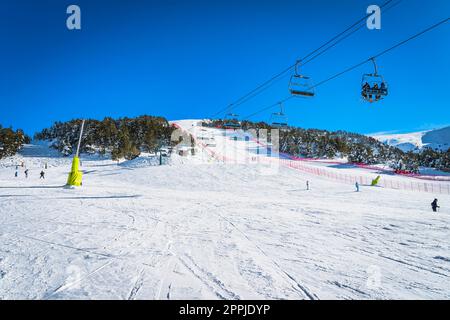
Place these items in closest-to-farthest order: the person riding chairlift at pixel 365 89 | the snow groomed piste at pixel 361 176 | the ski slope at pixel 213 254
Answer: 1. the ski slope at pixel 213 254
2. the person riding chairlift at pixel 365 89
3. the snow groomed piste at pixel 361 176

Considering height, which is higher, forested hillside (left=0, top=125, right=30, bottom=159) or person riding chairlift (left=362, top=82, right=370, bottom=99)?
forested hillside (left=0, top=125, right=30, bottom=159)

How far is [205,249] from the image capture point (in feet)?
21.8

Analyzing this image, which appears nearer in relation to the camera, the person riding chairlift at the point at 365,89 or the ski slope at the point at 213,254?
the ski slope at the point at 213,254

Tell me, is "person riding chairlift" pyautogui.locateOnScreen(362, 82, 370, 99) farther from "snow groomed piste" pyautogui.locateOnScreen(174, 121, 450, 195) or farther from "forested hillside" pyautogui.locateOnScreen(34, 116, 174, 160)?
"forested hillside" pyautogui.locateOnScreen(34, 116, 174, 160)

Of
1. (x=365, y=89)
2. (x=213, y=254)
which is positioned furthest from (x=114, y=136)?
(x=213, y=254)

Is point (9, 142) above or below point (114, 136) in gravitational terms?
below

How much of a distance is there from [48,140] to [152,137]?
37.7 metres

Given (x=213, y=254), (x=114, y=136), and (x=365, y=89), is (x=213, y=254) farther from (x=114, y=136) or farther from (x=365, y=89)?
(x=114, y=136)

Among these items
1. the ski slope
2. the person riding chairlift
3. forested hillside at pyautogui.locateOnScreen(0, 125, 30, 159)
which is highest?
forested hillside at pyautogui.locateOnScreen(0, 125, 30, 159)

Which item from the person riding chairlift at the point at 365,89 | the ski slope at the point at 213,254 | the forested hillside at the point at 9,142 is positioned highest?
the forested hillside at the point at 9,142

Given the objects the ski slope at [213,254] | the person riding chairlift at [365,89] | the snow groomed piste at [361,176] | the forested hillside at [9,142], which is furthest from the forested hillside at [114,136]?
the person riding chairlift at [365,89]

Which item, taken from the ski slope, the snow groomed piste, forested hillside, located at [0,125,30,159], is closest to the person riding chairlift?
the ski slope

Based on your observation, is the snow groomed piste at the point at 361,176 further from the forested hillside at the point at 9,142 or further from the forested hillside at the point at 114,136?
the forested hillside at the point at 9,142
